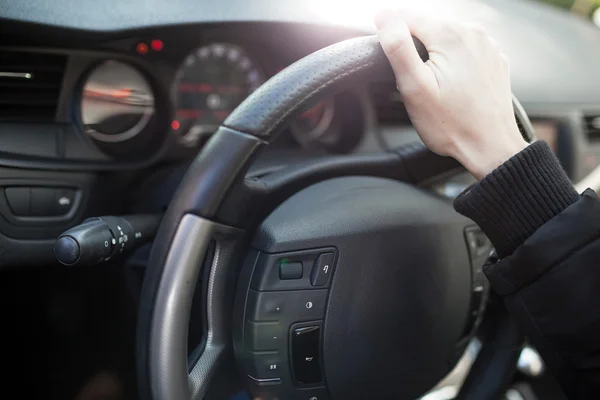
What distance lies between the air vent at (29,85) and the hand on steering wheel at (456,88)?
28.1 inches

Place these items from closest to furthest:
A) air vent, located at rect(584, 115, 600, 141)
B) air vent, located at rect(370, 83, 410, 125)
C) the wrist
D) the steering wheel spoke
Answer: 1. the steering wheel spoke
2. the wrist
3. air vent, located at rect(370, 83, 410, 125)
4. air vent, located at rect(584, 115, 600, 141)

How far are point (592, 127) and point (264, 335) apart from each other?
159 centimetres

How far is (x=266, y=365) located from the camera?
828 millimetres

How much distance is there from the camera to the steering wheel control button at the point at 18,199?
113 cm

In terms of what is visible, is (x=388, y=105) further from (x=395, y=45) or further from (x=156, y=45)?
(x=395, y=45)

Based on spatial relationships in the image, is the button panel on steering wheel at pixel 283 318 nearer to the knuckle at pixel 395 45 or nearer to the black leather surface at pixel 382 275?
the black leather surface at pixel 382 275

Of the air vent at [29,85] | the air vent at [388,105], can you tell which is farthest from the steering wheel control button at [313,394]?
the air vent at [388,105]

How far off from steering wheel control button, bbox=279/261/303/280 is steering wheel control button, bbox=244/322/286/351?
0.20ft

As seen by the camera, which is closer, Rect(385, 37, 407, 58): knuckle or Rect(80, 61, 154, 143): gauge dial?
Rect(385, 37, 407, 58): knuckle

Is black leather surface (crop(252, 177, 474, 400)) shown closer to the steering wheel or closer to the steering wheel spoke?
the steering wheel

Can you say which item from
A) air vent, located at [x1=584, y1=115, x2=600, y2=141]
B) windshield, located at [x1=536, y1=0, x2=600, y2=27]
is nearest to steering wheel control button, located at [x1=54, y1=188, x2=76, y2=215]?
air vent, located at [x1=584, y1=115, x2=600, y2=141]

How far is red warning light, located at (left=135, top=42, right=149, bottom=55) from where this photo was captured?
127cm

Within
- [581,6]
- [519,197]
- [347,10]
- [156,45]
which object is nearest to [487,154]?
[519,197]

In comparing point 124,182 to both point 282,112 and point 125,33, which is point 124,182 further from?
point 282,112
